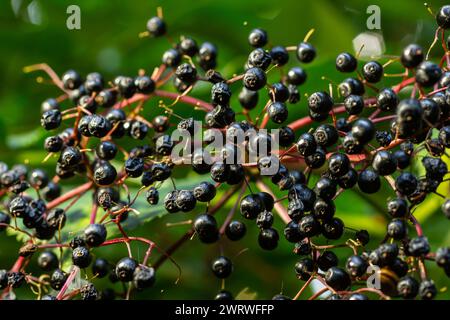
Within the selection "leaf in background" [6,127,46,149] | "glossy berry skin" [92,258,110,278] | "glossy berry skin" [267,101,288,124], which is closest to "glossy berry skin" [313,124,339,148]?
"glossy berry skin" [267,101,288,124]

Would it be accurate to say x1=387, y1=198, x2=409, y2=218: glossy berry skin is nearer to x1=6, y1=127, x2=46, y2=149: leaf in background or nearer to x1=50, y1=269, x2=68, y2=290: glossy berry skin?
x1=50, y1=269, x2=68, y2=290: glossy berry skin

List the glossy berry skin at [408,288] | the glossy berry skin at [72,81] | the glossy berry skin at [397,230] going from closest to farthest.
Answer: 1. the glossy berry skin at [408,288]
2. the glossy berry skin at [397,230]
3. the glossy berry skin at [72,81]

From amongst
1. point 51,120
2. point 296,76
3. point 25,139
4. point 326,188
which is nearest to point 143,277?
point 326,188

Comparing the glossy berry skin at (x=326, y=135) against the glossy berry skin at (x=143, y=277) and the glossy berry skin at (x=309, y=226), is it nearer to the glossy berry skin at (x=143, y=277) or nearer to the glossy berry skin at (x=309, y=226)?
the glossy berry skin at (x=309, y=226)

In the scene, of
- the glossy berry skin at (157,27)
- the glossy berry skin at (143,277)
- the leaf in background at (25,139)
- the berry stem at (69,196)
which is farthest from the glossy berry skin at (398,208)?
the leaf in background at (25,139)

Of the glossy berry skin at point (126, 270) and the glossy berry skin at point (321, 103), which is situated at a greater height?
the glossy berry skin at point (321, 103)

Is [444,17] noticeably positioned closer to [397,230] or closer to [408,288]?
[397,230]
